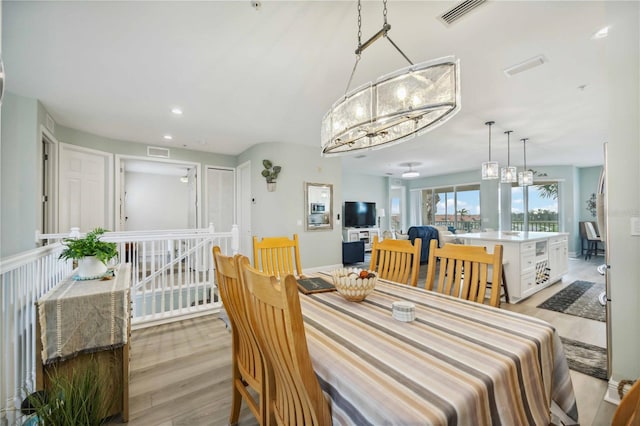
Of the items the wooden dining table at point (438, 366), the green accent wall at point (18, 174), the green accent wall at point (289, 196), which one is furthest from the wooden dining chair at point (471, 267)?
the green accent wall at point (18, 174)

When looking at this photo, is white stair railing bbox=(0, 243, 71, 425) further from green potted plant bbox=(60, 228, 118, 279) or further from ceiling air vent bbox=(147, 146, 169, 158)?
ceiling air vent bbox=(147, 146, 169, 158)

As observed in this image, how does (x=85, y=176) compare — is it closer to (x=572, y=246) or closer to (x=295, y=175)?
(x=295, y=175)

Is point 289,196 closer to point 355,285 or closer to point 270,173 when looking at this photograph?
point 270,173

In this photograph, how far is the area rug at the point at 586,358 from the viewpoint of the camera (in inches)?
84.4

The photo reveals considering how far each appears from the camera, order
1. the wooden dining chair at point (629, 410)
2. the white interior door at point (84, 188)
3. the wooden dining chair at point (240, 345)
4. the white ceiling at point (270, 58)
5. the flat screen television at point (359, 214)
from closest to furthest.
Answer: the wooden dining chair at point (629, 410), the wooden dining chair at point (240, 345), the white ceiling at point (270, 58), the white interior door at point (84, 188), the flat screen television at point (359, 214)

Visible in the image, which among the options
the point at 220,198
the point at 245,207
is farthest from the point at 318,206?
the point at 220,198

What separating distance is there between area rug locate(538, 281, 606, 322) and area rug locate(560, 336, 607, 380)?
916 millimetres

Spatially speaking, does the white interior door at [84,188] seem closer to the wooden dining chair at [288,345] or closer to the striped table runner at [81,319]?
the striped table runner at [81,319]

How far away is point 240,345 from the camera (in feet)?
5.33

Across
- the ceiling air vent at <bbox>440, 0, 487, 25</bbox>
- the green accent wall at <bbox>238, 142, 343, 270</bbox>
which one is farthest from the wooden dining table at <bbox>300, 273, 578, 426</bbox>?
the green accent wall at <bbox>238, 142, 343, 270</bbox>

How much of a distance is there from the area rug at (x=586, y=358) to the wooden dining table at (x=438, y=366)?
1326 millimetres

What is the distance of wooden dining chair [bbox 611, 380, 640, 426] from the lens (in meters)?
0.60

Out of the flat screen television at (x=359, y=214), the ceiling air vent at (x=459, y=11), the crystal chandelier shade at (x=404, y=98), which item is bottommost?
the flat screen television at (x=359, y=214)

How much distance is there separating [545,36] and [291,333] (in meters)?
2.98
